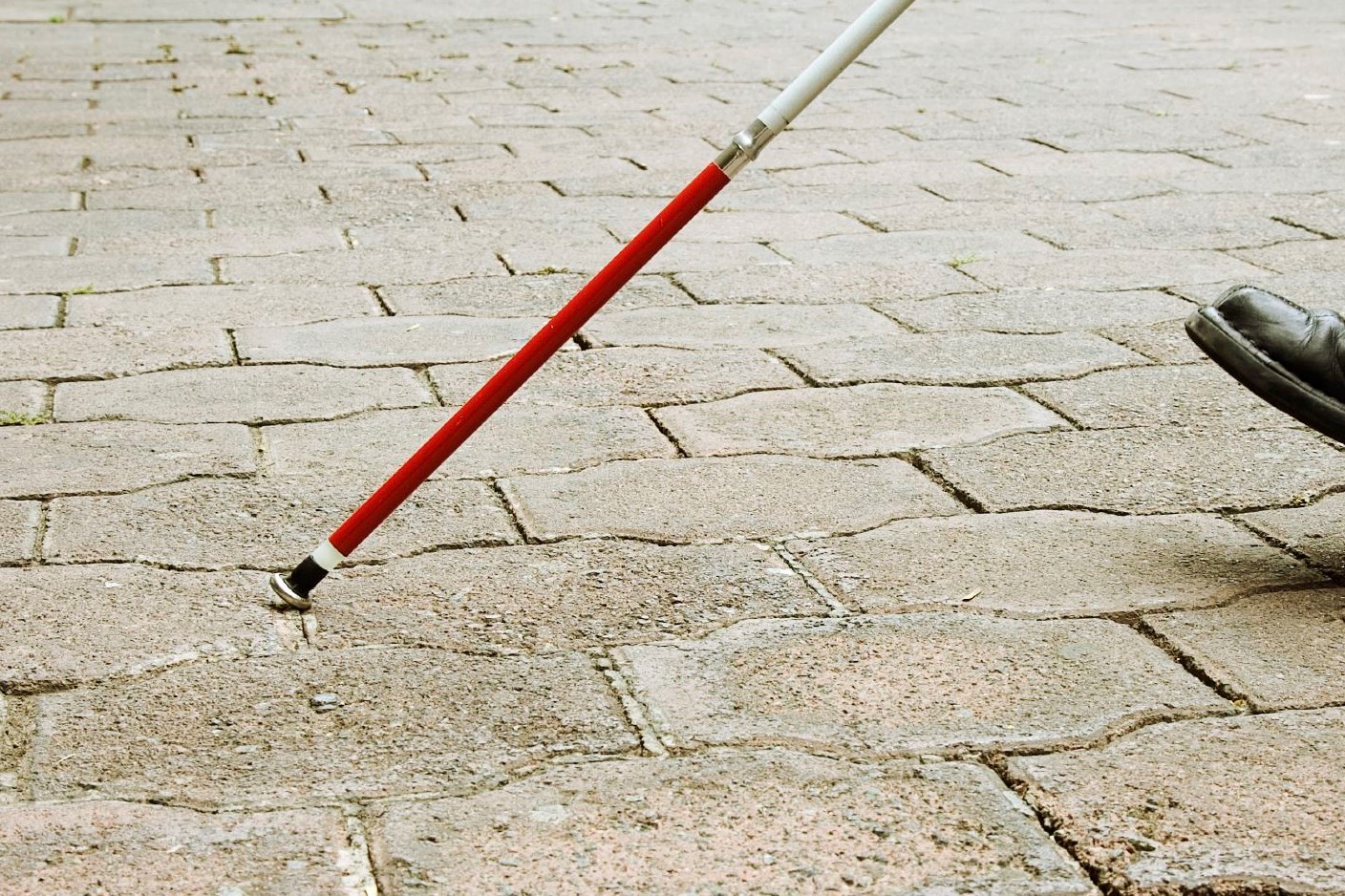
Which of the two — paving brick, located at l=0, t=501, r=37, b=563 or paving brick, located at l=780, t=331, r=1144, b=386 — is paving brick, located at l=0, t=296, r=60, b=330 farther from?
paving brick, located at l=780, t=331, r=1144, b=386

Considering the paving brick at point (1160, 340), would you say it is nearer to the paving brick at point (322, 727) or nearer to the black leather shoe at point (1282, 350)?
the black leather shoe at point (1282, 350)

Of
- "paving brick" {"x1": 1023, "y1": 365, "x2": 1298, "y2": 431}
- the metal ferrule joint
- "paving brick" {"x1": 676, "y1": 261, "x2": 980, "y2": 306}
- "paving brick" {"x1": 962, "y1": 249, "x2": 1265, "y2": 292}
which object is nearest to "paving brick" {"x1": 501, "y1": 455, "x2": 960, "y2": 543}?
"paving brick" {"x1": 1023, "y1": 365, "x2": 1298, "y2": 431}

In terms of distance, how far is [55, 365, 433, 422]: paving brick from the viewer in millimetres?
2678

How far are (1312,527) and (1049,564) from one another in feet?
1.25

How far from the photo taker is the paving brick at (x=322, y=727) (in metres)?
1.56

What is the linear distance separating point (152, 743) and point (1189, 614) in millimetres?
1127

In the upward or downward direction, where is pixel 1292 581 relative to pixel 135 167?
upward

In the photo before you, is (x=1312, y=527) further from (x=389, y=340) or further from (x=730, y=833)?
(x=389, y=340)

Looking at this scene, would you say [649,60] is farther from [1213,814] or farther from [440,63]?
[1213,814]

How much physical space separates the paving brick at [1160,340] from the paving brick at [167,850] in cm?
194

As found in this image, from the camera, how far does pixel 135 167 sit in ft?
15.8

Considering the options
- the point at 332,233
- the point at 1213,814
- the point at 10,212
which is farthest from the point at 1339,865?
the point at 10,212

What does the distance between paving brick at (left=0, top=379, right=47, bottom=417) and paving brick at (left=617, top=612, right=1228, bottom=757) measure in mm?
1347

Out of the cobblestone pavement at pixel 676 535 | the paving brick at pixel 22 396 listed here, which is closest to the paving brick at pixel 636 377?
the cobblestone pavement at pixel 676 535
